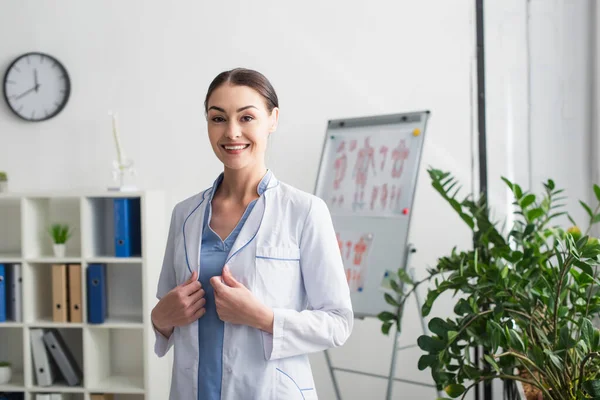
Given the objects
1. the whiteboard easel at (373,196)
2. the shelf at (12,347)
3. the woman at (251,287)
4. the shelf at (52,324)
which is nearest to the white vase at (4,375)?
the shelf at (12,347)

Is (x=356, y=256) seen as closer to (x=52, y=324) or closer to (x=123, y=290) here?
(x=123, y=290)

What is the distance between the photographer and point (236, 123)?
4.22 feet

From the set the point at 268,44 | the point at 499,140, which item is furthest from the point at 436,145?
the point at 268,44

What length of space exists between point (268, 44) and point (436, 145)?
95cm

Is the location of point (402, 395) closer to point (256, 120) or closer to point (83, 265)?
point (83, 265)

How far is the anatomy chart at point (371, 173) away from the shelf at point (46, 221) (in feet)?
4.48

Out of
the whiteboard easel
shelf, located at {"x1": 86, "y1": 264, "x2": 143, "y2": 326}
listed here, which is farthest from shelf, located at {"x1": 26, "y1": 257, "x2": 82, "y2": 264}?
the whiteboard easel

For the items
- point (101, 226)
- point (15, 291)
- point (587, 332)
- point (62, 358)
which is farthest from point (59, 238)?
point (587, 332)

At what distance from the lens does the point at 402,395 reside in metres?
3.25

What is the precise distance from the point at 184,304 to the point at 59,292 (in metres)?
2.14

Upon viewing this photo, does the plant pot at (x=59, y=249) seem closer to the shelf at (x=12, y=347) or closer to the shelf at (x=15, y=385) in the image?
the shelf at (x=12, y=347)

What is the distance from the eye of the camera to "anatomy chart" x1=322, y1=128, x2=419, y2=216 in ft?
9.00

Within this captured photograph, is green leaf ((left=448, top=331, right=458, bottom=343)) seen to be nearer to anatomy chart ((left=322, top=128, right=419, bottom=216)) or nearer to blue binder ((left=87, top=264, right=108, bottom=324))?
anatomy chart ((left=322, top=128, right=419, bottom=216))

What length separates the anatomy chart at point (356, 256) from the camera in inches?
109
